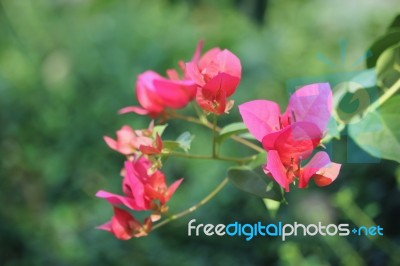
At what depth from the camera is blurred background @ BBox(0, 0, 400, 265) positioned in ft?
5.03

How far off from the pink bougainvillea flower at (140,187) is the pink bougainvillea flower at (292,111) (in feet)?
0.31

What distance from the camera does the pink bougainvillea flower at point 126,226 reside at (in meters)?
0.53

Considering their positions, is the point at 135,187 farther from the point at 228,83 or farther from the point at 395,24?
the point at 395,24

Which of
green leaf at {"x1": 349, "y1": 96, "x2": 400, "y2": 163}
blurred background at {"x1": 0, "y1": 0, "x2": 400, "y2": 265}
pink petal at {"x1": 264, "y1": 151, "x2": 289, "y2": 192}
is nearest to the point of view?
pink petal at {"x1": 264, "y1": 151, "x2": 289, "y2": 192}

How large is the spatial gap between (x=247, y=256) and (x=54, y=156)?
0.65 metres

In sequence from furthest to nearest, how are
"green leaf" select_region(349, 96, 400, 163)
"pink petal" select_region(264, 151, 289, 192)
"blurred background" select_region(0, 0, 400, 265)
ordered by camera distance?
"blurred background" select_region(0, 0, 400, 265), "green leaf" select_region(349, 96, 400, 163), "pink petal" select_region(264, 151, 289, 192)

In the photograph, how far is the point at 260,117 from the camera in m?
0.44

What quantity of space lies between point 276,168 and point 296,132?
3cm

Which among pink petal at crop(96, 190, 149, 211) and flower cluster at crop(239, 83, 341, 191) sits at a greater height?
flower cluster at crop(239, 83, 341, 191)

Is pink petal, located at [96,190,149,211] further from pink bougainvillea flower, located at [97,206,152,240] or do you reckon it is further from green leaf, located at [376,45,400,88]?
green leaf, located at [376,45,400,88]

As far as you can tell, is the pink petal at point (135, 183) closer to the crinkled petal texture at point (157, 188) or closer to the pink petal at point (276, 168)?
the crinkled petal texture at point (157, 188)

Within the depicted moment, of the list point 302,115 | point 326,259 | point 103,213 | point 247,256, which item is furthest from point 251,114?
point 103,213

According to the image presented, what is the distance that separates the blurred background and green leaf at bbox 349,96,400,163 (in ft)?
1.81

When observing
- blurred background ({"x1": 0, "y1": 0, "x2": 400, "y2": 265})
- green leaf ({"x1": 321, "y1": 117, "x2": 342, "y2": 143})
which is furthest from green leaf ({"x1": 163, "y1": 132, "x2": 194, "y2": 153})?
blurred background ({"x1": 0, "y1": 0, "x2": 400, "y2": 265})
